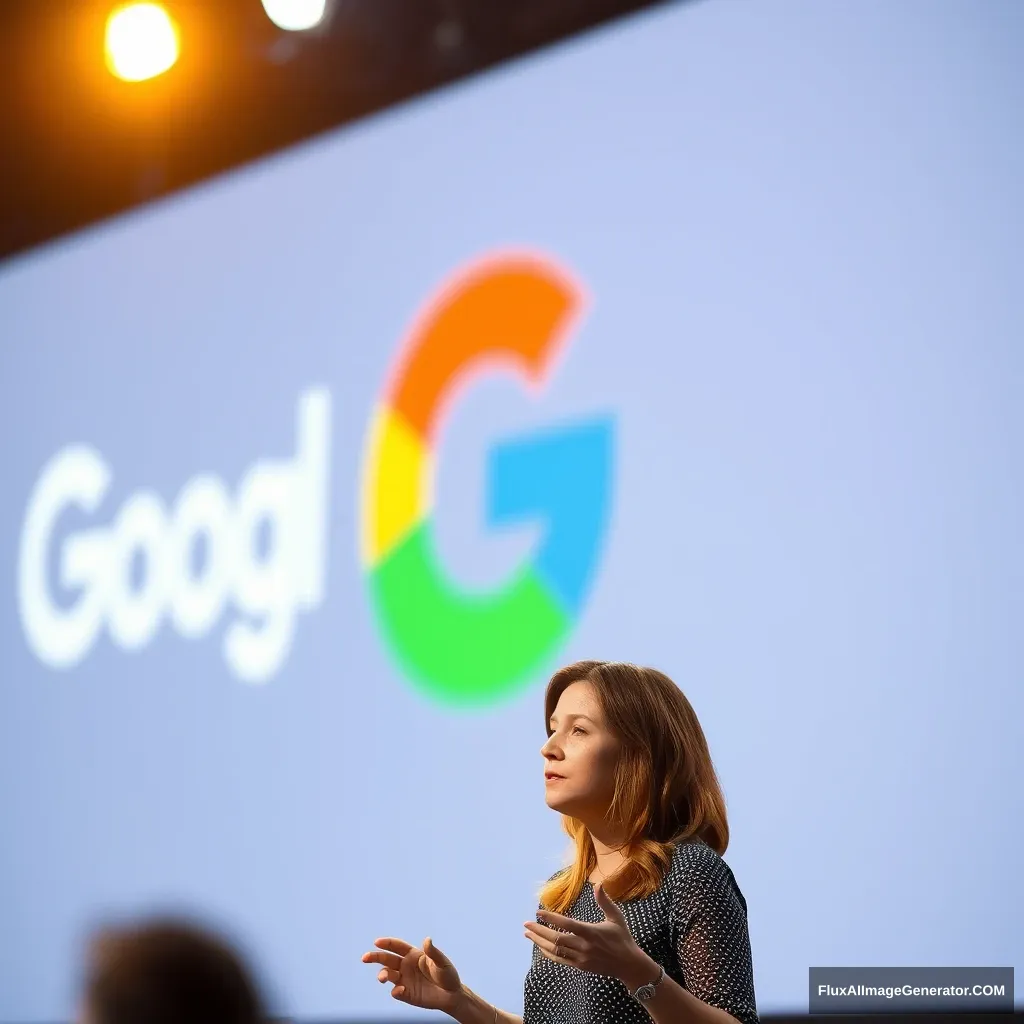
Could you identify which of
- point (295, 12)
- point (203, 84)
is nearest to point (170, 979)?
point (295, 12)

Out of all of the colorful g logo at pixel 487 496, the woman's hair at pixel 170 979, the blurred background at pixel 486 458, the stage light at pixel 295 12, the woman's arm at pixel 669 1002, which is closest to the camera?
the woman's hair at pixel 170 979

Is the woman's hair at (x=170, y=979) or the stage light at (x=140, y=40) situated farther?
the stage light at (x=140, y=40)

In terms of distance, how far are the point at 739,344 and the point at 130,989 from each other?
7.11 feet

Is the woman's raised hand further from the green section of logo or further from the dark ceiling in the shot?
the dark ceiling

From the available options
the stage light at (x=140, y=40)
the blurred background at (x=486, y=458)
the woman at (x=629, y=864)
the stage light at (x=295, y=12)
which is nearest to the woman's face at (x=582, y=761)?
→ the woman at (x=629, y=864)

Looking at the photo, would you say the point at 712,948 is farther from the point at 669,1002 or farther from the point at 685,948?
the point at 669,1002

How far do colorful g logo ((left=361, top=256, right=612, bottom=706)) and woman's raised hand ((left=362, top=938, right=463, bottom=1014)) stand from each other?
123 centimetres

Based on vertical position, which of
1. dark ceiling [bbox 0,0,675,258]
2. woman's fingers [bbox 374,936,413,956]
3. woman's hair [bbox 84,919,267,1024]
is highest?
dark ceiling [bbox 0,0,675,258]

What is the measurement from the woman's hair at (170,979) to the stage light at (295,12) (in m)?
3.38

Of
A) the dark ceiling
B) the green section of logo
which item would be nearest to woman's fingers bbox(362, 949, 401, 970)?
the green section of logo

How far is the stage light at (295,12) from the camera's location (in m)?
3.78

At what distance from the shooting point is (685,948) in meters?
1.70

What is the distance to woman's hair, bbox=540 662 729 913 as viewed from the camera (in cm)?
183

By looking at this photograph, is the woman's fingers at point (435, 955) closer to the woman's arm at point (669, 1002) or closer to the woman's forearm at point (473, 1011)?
the woman's forearm at point (473, 1011)
